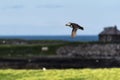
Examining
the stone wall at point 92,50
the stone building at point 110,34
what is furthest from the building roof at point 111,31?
the stone wall at point 92,50

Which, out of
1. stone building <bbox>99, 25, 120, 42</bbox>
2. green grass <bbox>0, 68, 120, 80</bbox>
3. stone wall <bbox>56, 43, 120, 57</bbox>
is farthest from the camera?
stone building <bbox>99, 25, 120, 42</bbox>

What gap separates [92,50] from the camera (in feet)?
313

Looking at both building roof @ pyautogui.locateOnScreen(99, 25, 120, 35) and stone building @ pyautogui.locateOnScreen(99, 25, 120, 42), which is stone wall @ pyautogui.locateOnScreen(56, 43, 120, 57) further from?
building roof @ pyautogui.locateOnScreen(99, 25, 120, 35)

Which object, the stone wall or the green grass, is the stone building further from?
the green grass

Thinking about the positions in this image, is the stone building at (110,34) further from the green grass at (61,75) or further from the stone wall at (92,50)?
the green grass at (61,75)

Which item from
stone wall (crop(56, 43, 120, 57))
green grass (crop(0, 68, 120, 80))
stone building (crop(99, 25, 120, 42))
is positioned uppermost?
green grass (crop(0, 68, 120, 80))

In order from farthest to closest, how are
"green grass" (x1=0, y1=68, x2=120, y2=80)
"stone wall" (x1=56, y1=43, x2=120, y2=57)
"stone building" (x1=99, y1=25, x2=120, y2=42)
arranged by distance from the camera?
"stone building" (x1=99, y1=25, x2=120, y2=42) → "stone wall" (x1=56, y1=43, x2=120, y2=57) → "green grass" (x1=0, y1=68, x2=120, y2=80)

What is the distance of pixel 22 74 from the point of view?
28047mm

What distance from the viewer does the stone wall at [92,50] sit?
95062 millimetres

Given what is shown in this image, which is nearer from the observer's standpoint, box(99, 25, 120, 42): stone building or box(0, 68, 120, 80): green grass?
box(0, 68, 120, 80): green grass

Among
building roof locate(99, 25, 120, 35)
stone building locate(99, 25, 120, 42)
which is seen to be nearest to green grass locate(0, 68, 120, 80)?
stone building locate(99, 25, 120, 42)

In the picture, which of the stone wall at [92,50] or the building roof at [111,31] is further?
the building roof at [111,31]

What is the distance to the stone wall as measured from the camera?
312ft

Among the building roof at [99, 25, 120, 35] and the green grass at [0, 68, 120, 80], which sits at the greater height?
the green grass at [0, 68, 120, 80]
